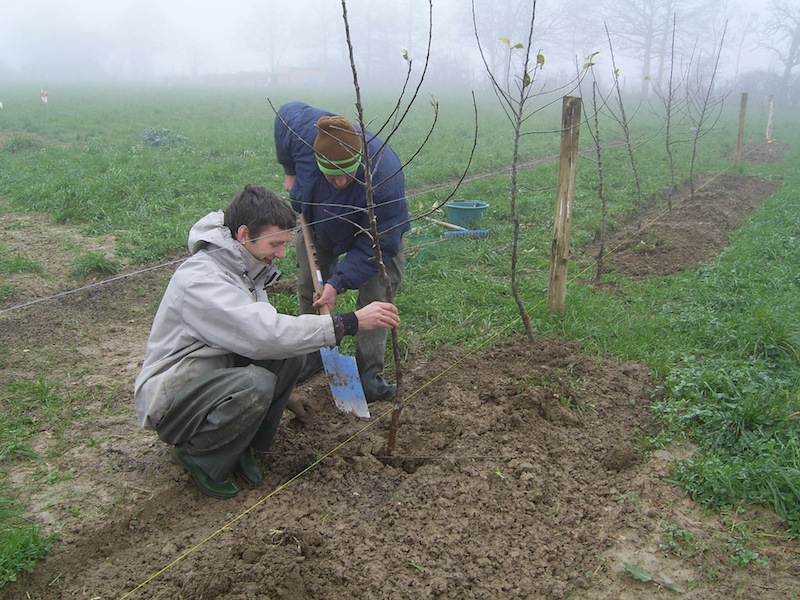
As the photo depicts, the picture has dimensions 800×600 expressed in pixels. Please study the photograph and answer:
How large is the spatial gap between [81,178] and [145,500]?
6.88 metres

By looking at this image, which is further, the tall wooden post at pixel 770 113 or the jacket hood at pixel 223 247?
the tall wooden post at pixel 770 113

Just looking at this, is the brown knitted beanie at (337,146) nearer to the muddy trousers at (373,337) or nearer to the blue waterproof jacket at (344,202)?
the blue waterproof jacket at (344,202)

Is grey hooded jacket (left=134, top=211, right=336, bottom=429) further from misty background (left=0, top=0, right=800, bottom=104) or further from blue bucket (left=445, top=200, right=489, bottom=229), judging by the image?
misty background (left=0, top=0, right=800, bottom=104)

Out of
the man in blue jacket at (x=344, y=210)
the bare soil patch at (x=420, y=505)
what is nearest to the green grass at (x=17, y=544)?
the bare soil patch at (x=420, y=505)

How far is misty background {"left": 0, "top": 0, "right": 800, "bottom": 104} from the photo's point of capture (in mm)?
47469

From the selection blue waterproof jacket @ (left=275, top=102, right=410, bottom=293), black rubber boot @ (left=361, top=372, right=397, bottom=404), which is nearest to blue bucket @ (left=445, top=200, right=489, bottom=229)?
blue waterproof jacket @ (left=275, top=102, right=410, bottom=293)

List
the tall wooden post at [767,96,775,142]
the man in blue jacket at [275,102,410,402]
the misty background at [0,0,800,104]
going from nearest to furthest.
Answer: the man in blue jacket at [275,102,410,402]
the tall wooden post at [767,96,775,142]
the misty background at [0,0,800,104]

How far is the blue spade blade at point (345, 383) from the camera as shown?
3406 mm

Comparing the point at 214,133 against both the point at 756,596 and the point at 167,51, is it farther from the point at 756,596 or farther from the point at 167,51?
the point at 167,51

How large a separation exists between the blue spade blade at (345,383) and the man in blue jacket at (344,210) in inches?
9.8

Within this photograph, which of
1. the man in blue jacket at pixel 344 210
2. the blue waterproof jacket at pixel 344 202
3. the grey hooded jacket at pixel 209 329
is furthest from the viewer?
the blue waterproof jacket at pixel 344 202

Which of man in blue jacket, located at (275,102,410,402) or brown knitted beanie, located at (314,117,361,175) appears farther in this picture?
man in blue jacket, located at (275,102,410,402)

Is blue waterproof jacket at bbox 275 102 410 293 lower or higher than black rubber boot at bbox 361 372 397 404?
higher

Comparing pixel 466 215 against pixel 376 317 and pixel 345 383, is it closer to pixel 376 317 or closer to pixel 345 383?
pixel 345 383
